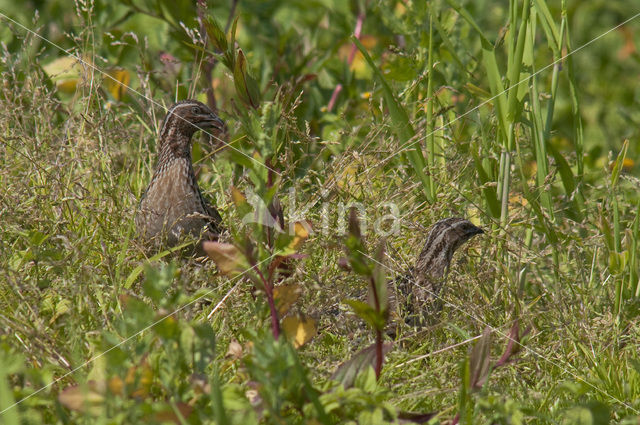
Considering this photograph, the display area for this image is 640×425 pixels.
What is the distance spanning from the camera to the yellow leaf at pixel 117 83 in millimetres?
5793

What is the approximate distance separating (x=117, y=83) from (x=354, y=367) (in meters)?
3.73

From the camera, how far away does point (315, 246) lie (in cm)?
384

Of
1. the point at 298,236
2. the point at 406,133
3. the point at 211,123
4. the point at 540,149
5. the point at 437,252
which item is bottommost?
the point at 437,252

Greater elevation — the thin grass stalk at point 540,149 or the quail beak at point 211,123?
the quail beak at point 211,123

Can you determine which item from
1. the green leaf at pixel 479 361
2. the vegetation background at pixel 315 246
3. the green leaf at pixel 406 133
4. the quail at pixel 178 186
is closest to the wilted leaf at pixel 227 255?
the vegetation background at pixel 315 246

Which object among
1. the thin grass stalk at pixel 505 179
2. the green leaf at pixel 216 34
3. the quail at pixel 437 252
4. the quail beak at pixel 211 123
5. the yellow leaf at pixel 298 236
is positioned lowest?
the quail at pixel 437 252

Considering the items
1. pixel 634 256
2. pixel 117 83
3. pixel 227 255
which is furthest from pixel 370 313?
pixel 117 83

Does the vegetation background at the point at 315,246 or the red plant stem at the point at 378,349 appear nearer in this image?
the vegetation background at the point at 315,246

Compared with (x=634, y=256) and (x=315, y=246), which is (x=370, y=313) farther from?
(x=634, y=256)

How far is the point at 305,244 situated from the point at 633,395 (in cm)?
139

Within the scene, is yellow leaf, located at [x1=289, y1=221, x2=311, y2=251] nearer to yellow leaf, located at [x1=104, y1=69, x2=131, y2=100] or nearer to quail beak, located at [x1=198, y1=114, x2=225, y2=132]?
quail beak, located at [x1=198, y1=114, x2=225, y2=132]

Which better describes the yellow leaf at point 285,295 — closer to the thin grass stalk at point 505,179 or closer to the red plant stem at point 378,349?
the red plant stem at point 378,349

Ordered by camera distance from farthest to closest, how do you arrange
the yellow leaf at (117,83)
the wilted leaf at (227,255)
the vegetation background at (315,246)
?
1. the yellow leaf at (117,83)
2. the wilted leaf at (227,255)
3. the vegetation background at (315,246)

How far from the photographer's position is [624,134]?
792cm
